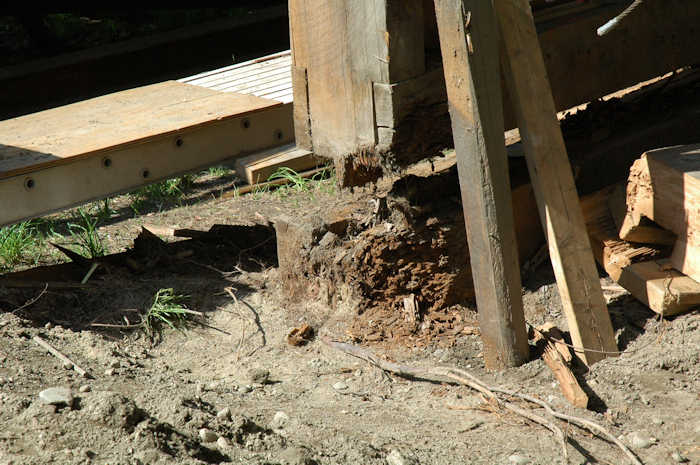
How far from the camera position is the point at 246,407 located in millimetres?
2752

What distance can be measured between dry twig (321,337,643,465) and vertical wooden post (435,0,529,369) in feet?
0.59

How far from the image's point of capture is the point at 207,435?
2.37m

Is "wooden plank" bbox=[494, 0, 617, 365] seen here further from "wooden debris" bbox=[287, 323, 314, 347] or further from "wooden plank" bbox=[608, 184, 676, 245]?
"wooden debris" bbox=[287, 323, 314, 347]

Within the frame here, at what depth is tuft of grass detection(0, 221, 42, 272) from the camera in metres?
4.25

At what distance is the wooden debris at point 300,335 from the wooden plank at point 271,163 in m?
2.27

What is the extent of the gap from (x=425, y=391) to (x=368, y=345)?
42cm

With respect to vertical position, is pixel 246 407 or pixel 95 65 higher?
pixel 95 65

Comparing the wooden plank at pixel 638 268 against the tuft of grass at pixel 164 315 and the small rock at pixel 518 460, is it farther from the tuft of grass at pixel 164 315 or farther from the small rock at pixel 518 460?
the tuft of grass at pixel 164 315

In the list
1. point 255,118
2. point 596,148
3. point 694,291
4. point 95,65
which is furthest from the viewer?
point 95,65

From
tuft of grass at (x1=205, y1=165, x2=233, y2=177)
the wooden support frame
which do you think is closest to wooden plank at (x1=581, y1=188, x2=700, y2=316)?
the wooden support frame

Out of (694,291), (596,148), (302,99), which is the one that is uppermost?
(302,99)

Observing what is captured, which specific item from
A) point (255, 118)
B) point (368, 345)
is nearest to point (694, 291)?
point (368, 345)

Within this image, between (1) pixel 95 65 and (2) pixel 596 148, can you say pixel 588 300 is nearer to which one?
(2) pixel 596 148

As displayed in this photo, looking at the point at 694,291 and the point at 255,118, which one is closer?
the point at 694,291
